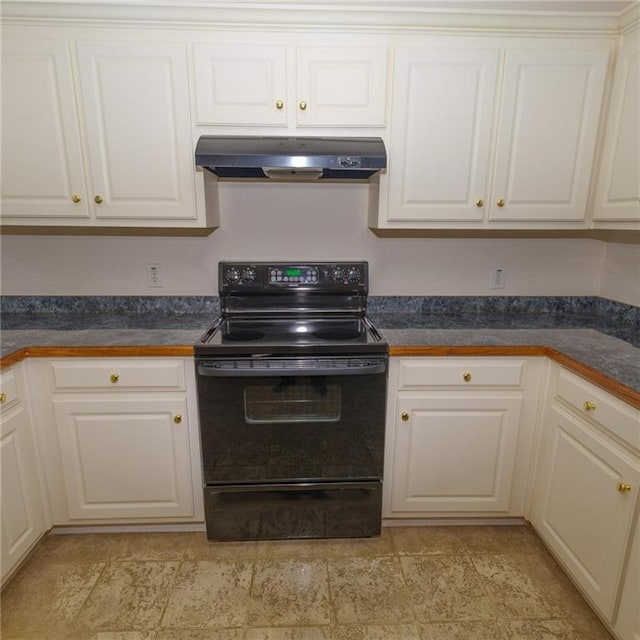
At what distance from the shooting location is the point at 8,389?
1492mm

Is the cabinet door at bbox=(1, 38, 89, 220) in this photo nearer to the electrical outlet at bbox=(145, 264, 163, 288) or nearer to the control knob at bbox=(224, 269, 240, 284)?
the electrical outlet at bbox=(145, 264, 163, 288)

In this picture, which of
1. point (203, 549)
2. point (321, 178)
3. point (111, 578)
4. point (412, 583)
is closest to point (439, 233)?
point (321, 178)

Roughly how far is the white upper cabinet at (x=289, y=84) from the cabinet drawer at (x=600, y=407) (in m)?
1.29

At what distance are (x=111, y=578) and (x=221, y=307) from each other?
1.22 m

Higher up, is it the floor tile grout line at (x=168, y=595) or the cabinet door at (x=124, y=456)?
the cabinet door at (x=124, y=456)

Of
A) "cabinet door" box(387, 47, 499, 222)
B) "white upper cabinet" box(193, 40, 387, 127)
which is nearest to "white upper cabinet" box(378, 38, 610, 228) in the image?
"cabinet door" box(387, 47, 499, 222)

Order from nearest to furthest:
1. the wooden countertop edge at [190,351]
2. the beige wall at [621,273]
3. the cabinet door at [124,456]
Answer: the wooden countertop edge at [190,351] < the cabinet door at [124,456] < the beige wall at [621,273]

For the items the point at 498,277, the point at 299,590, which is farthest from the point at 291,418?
the point at 498,277

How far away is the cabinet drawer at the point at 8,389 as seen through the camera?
4.80ft

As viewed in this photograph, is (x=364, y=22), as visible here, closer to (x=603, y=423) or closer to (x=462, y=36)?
(x=462, y=36)

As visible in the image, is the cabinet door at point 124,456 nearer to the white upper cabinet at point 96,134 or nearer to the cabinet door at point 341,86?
the white upper cabinet at point 96,134

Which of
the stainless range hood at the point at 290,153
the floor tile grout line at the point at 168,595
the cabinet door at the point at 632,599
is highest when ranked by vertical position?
the stainless range hood at the point at 290,153

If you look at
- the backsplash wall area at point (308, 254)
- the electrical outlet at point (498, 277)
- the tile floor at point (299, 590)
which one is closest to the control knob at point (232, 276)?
the backsplash wall area at point (308, 254)

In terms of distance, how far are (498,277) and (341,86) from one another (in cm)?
125
